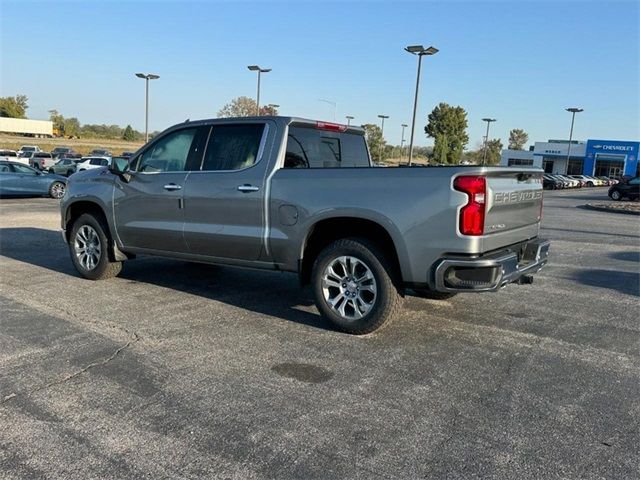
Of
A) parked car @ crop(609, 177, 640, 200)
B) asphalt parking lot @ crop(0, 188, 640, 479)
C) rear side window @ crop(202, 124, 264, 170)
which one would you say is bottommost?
asphalt parking lot @ crop(0, 188, 640, 479)

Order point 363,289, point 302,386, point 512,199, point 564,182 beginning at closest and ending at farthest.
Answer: point 302,386 → point 512,199 → point 363,289 → point 564,182

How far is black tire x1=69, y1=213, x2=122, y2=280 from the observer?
680cm

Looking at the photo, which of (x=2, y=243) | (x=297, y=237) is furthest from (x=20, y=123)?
(x=297, y=237)

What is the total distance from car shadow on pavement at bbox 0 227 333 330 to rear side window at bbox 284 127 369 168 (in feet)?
4.94

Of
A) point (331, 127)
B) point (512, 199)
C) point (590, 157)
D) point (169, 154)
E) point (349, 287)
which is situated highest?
point (590, 157)

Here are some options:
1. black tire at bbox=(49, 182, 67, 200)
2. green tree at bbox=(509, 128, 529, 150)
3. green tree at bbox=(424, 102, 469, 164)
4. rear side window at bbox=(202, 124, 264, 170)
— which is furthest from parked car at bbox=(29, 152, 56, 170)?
green tree at bbox=(509, 128, 529, 150)

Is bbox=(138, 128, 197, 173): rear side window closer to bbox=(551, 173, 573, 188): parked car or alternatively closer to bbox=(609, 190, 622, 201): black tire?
bbox=(609, 190, 622, 201): black tire

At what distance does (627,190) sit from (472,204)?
32.8 m

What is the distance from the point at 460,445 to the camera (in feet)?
10.1

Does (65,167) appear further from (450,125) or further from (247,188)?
(450,125)

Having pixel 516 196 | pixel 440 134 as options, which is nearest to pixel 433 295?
pixel 516 196

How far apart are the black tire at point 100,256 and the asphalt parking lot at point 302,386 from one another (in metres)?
0.18

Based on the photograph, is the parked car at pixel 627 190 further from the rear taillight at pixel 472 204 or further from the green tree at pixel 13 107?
the green tree at pixel 13 107

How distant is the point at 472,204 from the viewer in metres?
4.31
